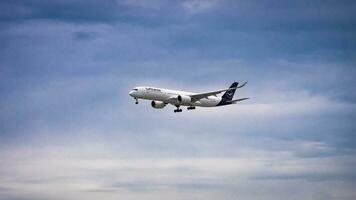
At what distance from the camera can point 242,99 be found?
171 metres

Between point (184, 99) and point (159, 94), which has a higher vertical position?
point (159, 94)

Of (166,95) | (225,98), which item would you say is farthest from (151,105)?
(225,98)

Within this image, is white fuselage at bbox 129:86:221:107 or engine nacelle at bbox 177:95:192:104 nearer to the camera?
white fuselage at bbox 129:86:221:107

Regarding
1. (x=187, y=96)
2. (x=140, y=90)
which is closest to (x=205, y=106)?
(x=187, y=96)

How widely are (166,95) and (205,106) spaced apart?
17139 millimetres

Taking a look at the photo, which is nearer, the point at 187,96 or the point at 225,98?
the point at 187,96

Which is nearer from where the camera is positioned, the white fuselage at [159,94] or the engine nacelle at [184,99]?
the white fuselage at [159,94]

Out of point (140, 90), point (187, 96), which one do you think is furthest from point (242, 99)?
point (140, 90)

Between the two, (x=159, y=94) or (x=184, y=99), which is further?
(x=184, y=99)

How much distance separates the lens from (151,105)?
567 ft

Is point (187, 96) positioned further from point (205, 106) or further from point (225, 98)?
point (225, 98)

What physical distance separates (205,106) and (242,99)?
51.2 ft

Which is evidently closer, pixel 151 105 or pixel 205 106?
pixel 151 105

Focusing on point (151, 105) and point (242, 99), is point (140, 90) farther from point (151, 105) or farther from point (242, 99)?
point (242, 99)
